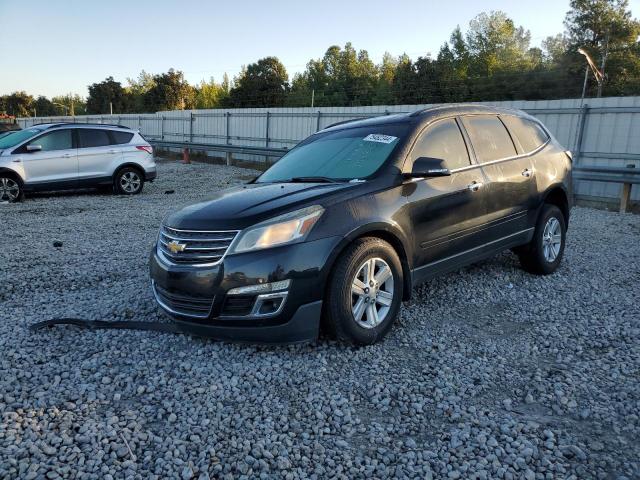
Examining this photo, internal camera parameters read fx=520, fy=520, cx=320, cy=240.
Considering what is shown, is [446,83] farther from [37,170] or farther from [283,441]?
[283,441]

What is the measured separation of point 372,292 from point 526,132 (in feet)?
9.92

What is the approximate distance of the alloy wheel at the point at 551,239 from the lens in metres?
5.69

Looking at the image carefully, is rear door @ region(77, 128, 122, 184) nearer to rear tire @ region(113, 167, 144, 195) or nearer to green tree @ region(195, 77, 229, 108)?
rear tire @ region(113, 167, 144, 195)

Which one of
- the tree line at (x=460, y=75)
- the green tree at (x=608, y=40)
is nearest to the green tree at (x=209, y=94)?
the tree line at (x=460, y=75)

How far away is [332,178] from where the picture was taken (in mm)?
4324

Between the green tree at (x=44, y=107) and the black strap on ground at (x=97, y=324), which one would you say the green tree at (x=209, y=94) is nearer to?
the green tree at (x=44, y=107)

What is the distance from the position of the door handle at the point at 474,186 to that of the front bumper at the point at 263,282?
1662 millimetres

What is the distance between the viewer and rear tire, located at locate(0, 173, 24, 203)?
11.2m

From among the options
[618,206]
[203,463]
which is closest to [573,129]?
[618,206]

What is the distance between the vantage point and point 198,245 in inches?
146

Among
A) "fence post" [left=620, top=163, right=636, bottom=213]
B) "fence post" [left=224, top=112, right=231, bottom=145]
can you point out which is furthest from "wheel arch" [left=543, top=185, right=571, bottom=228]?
"fence post" [left=224, top=112, right=231, bottom=145]

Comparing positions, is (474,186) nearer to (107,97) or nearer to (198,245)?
(198,245)

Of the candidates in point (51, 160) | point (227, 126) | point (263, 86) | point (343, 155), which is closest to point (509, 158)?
point (343, 155)

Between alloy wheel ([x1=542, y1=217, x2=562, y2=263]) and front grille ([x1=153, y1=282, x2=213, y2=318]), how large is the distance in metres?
3.79
